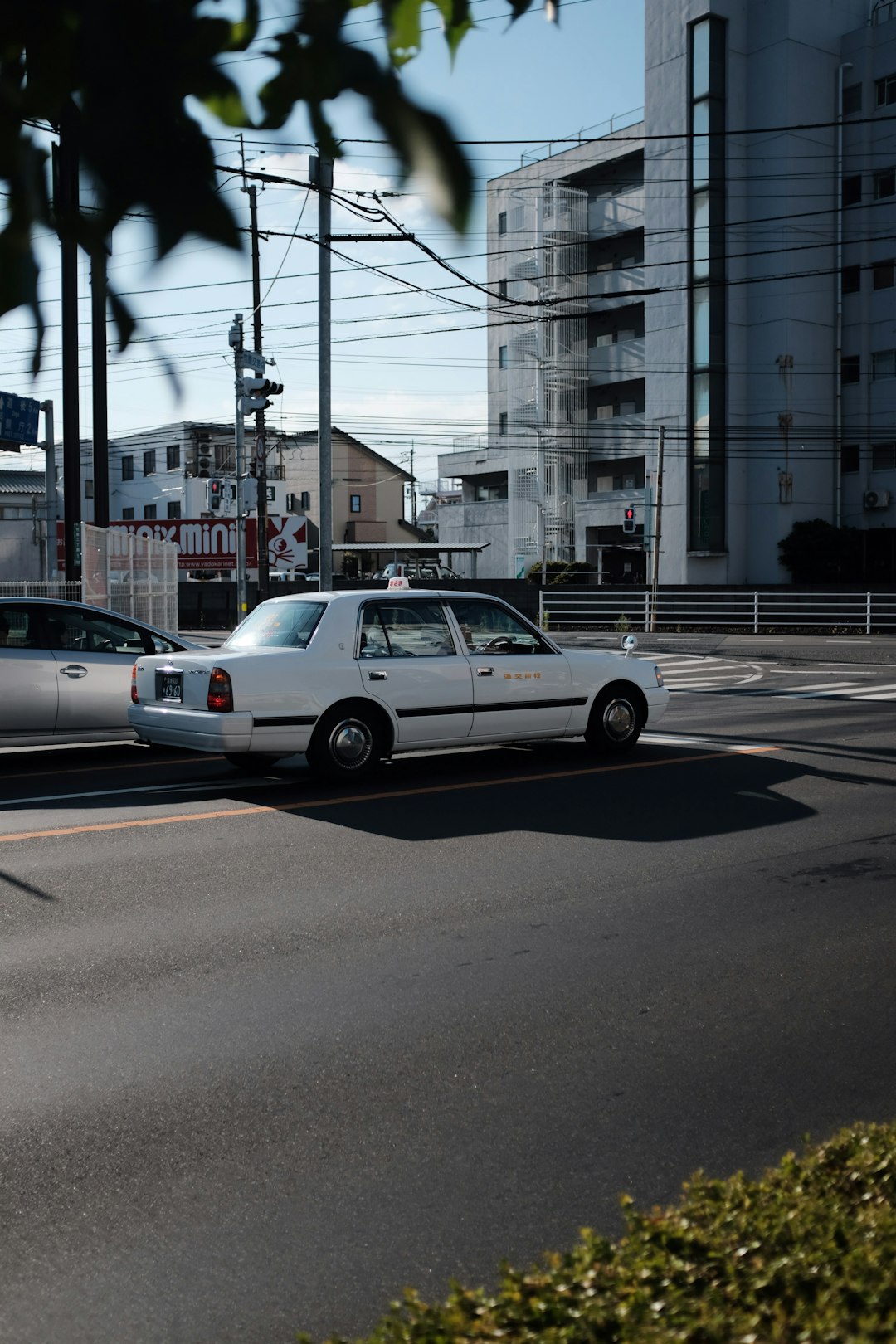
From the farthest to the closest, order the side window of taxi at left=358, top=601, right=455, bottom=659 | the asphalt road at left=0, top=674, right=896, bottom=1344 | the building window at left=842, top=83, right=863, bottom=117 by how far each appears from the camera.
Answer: the building window at left=842, top=83, right=863, bottom=117, the side window of taxi at left=358, top=601, right=455, bottom=659, the asphalt road at left=0, top=674, right=896, bottom=1344

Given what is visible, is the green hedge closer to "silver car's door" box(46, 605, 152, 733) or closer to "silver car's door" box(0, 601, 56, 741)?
"silver car's door" box(0, 601, 56, 741)

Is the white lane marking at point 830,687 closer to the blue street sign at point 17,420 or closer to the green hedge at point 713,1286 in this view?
the blue street sign at point 17,420

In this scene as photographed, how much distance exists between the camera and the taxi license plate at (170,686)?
10.4m

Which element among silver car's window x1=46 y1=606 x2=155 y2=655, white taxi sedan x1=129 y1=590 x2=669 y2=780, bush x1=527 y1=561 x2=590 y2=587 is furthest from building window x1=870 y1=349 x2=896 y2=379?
silver car's window x1=46 y1=606 x2=155 y2=655

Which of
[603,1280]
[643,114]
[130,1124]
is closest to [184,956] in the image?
[130,1124]

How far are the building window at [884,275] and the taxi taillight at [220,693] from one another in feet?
131

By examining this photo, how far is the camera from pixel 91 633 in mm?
12469

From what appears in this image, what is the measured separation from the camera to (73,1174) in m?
3.75

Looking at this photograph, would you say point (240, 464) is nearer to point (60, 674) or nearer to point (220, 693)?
point (60, 674)

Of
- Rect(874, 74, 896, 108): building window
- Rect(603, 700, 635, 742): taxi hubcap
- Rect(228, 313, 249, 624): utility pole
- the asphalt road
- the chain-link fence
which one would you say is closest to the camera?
the asphalt road

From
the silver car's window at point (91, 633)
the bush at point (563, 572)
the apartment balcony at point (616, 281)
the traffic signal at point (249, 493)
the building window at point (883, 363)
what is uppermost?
the apartment balcony at point (616, 281)

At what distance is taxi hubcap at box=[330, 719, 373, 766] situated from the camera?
10445mm

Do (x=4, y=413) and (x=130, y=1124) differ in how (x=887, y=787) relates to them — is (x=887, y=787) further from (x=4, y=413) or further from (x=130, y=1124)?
(x=4, y=413)

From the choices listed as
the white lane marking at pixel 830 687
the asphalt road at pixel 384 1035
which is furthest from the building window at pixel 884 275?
the asphalt road at pixel 384 1035
